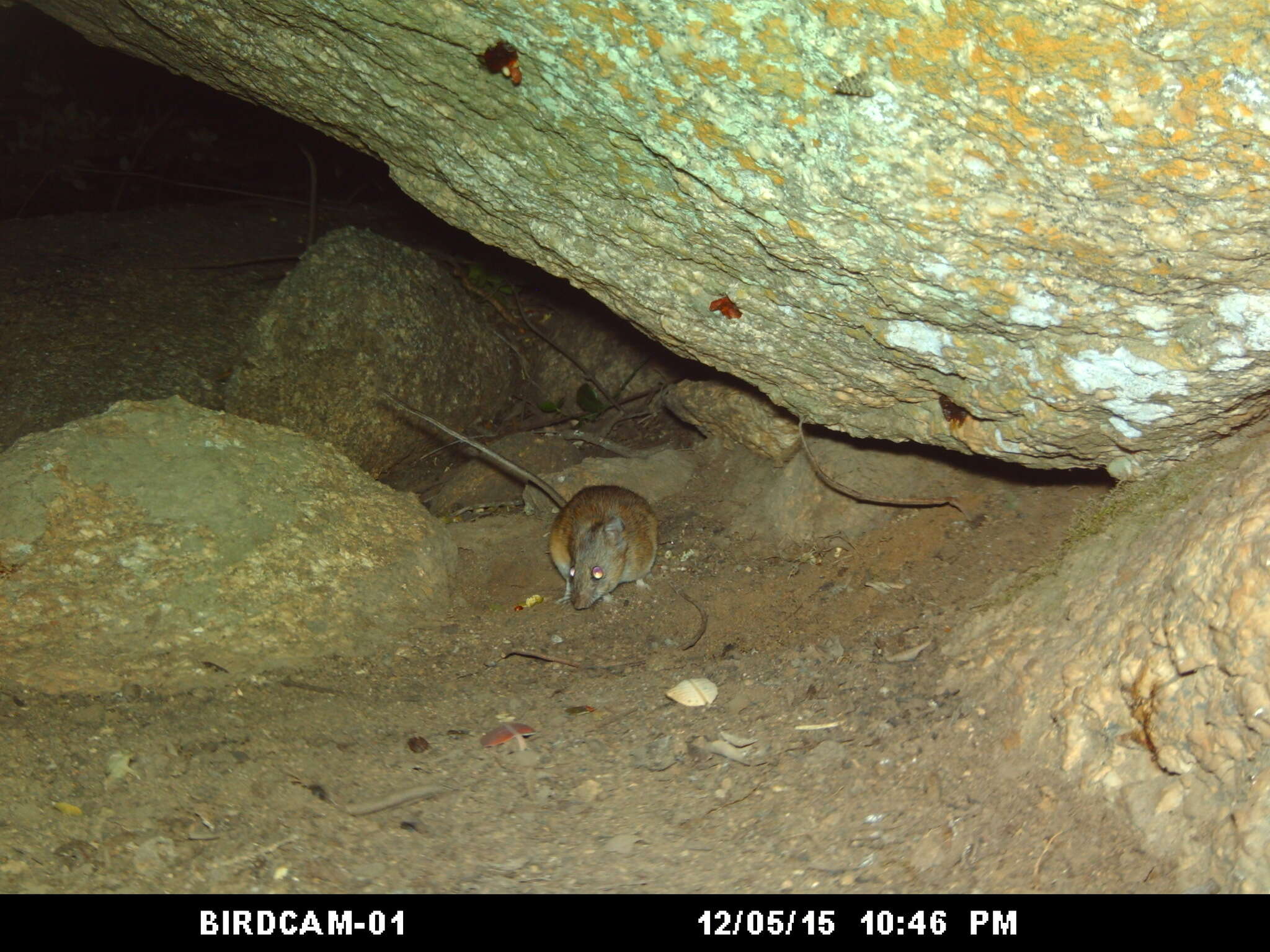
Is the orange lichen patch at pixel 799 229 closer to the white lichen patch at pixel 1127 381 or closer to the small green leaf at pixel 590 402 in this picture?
the white lichen patch at pixel 1127 381

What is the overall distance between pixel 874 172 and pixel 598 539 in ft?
9.19

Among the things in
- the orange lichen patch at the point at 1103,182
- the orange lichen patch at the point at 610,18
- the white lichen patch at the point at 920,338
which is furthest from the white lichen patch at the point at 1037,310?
the orange lichen patch at the point at 610,18

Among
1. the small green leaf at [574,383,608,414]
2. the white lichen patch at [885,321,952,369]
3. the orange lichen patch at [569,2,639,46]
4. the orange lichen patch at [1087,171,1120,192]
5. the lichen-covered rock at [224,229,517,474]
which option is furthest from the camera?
the small green leaf at [574,383,608,414]

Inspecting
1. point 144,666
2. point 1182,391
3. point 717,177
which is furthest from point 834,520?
point 144,666

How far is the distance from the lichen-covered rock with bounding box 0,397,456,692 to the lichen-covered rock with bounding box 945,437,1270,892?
113 inches

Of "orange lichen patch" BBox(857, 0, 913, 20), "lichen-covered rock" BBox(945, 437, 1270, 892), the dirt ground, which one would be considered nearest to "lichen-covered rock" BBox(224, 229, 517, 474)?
the dirt ground

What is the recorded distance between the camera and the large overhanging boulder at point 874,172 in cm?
267

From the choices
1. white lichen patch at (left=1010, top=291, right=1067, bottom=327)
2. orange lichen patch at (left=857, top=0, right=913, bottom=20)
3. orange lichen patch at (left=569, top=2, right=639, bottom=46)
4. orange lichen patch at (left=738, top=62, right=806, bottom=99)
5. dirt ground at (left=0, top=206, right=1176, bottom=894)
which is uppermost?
orange lichen patch at (left=569, top=2, right=639, bottom=46)

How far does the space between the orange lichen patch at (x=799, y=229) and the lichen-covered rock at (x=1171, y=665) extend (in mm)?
1581

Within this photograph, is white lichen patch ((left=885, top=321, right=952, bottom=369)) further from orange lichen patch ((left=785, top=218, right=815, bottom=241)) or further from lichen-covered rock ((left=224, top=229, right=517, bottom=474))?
lichen-covered rock ((left=224, top=229, right=517, bottom=474))

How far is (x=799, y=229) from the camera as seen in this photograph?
3.31 m

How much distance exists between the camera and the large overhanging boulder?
8.76ft

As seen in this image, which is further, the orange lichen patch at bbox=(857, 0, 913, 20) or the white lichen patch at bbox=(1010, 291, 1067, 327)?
the white lichen patch at bbox=(1010, 291, 1067, 327)
